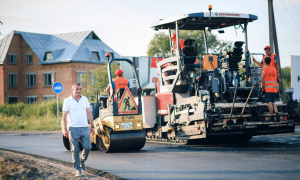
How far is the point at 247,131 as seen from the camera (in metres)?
11.3

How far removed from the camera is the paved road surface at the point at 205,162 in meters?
7.30

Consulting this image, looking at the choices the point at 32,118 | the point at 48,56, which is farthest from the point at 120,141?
the point at 48,56

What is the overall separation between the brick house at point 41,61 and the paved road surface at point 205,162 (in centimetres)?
4252

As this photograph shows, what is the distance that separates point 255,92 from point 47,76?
1817 inches

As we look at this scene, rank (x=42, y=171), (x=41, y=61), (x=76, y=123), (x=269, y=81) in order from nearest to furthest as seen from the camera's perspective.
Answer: (x=76, y=123), (x=42, y=171), (x=269, y=81), (x=41, y=61)

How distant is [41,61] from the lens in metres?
54.6

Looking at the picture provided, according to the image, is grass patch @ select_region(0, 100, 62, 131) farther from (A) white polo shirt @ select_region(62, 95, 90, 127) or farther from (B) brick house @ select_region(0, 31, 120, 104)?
(A) white polo shirt @ select_region(62, 95, 90, 127)

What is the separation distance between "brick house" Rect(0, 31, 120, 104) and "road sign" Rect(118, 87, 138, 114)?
42390 mm

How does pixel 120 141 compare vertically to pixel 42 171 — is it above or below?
above

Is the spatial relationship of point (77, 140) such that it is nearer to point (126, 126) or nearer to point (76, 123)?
point (76, 123)

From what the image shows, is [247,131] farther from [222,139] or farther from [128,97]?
[128,97]

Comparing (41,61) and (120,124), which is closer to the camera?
(120,124)

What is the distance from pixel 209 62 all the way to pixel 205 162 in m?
4.04

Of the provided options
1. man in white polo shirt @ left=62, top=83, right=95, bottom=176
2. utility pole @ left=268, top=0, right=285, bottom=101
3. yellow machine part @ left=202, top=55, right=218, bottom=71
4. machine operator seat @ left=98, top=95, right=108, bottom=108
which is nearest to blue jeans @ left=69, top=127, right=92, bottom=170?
man in white polo shirt @ left=62, top=83, right=95, bottom=176
